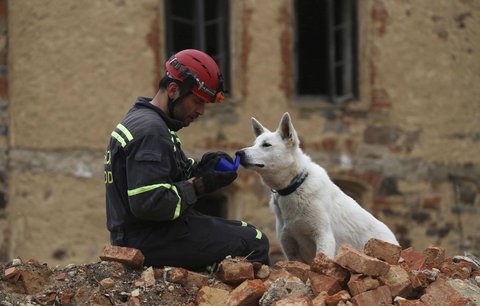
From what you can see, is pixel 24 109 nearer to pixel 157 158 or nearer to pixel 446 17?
pixel 446 17

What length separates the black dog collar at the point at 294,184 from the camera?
27.5ft

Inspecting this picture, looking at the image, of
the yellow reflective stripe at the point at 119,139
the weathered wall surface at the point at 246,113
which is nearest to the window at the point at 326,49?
the weathered wall surface at the point at 246,113

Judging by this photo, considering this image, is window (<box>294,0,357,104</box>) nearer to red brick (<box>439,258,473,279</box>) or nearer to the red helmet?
red brick (<box>439,258,473,279</box>)

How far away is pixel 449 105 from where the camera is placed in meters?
15.1

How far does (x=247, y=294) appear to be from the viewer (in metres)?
5.88

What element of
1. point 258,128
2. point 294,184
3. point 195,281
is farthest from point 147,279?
point 258,128

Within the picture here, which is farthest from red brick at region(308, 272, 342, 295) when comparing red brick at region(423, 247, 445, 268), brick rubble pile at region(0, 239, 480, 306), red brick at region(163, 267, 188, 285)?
red brick at region(423, 247, 445, 268)

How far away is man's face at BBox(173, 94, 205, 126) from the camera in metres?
6.61

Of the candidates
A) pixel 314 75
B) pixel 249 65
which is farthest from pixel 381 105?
pixel 249 65

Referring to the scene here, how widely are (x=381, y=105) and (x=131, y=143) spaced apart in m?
8.88

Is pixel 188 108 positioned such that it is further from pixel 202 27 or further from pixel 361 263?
pixel 202 27

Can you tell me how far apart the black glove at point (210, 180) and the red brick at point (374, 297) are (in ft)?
4.35

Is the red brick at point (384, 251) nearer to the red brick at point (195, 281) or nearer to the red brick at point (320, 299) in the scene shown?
the red brick at point (320, 299)

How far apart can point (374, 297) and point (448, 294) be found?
0.56m
